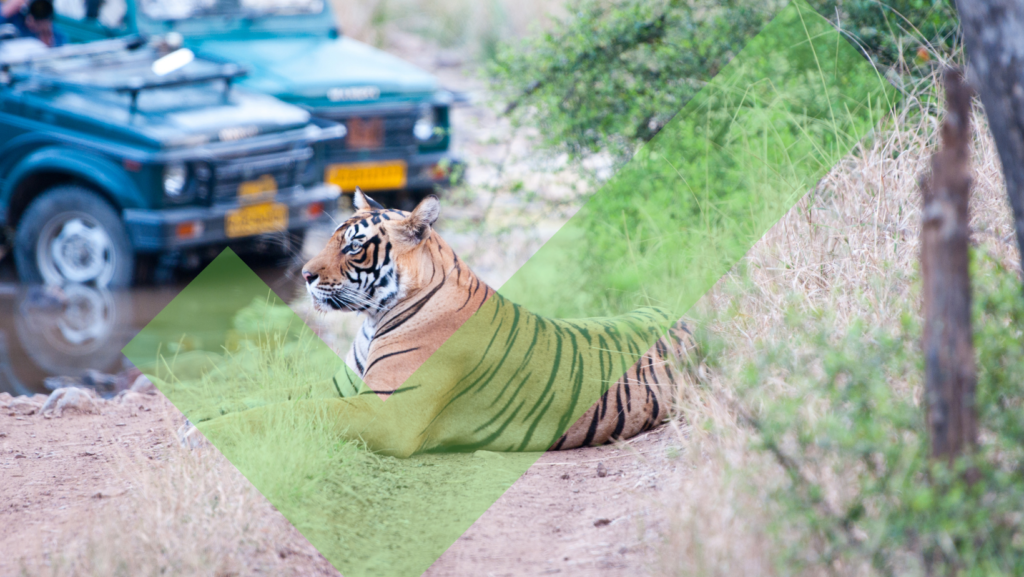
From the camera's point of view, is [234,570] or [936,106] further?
[936,106]

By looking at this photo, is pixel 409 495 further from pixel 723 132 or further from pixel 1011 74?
pixel 723 132

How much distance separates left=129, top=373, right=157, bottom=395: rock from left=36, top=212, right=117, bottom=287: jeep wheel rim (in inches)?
73.3

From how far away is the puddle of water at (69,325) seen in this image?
594cm

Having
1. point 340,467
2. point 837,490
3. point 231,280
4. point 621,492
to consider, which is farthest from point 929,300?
point 231,280

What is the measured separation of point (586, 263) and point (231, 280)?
337cm

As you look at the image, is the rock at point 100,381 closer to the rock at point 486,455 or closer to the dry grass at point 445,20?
the rock at point 486,455

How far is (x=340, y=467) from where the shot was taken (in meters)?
3.49

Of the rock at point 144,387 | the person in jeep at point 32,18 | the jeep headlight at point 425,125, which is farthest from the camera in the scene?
the jeep headlight at point 425,125

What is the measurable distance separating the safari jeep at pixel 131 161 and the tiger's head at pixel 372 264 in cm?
319

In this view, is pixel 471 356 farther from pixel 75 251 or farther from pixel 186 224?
pixel 75 251

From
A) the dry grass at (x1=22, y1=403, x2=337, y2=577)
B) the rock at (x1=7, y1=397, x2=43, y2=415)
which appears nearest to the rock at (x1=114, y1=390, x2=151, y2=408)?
the rock at (x1=7, y1=397, x2=43, y2=415)
